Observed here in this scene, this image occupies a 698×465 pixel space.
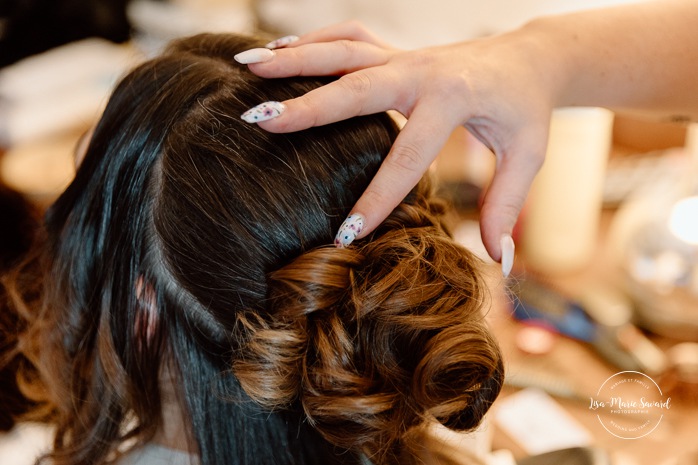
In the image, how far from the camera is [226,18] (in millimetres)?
2045

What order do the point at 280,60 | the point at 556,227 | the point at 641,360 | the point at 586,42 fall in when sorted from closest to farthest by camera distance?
the point at 280,60, the point at 586,42, the point at 641,360, the point at 556,227

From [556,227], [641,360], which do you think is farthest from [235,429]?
[556,227]

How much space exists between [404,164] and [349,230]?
0.10 metres

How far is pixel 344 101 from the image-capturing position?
672 millimetres

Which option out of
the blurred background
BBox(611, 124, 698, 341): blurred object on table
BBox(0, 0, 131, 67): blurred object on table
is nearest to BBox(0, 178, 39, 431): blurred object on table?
the blurred background

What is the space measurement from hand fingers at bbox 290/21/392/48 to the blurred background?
0.92 feet

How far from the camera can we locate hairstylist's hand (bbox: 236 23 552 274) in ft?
2.15

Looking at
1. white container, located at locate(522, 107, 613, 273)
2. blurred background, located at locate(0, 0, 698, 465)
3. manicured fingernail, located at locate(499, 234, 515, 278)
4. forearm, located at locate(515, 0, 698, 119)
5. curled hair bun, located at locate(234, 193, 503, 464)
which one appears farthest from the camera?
white container, located at locate(522, 107, 613, 273)

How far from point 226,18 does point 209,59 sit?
4.60ft

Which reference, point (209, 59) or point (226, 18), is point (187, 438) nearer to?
point (209, 59)

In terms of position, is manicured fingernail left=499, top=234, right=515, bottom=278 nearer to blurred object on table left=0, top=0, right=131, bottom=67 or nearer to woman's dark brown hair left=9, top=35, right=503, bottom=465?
woman's dark brown hair left=9, top=35, right=503, bottom=465

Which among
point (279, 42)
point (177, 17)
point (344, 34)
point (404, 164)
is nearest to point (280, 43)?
point (279, 42)

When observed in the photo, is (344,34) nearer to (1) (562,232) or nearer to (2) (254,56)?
(2) (254,56)

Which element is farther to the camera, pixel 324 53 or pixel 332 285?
A: pixel 324 53
